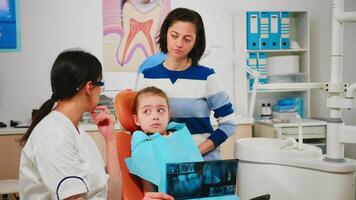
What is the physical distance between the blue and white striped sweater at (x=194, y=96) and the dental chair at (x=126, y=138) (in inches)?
4.3

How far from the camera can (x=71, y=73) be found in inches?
48.0

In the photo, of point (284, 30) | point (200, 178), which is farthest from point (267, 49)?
point (200, 178)

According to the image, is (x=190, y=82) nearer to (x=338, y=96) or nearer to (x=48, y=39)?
(x=338, y=96)

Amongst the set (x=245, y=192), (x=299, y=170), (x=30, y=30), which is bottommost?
(x=245, y=192)

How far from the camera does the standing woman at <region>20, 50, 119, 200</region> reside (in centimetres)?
111

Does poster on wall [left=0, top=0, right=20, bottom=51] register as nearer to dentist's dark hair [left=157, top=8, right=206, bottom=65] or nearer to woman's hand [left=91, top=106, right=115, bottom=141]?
dentist's dark hair [left=157, top=8, right=206, bottom=65]

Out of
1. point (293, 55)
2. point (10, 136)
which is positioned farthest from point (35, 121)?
point (293, 55)

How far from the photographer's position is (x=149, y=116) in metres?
1.78

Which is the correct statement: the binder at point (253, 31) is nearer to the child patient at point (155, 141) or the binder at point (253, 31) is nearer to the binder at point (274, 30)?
the binder at point (274, 30)

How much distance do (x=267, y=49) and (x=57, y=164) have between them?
10.6ft

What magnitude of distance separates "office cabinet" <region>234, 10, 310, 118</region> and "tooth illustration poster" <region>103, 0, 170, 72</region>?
86 cm

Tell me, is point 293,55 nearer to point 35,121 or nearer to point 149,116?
point 149,116

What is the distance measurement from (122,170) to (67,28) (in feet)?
7.64

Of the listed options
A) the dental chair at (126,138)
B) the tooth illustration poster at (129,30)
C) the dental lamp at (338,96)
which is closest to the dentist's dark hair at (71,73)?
the dental chair at (126,138)
